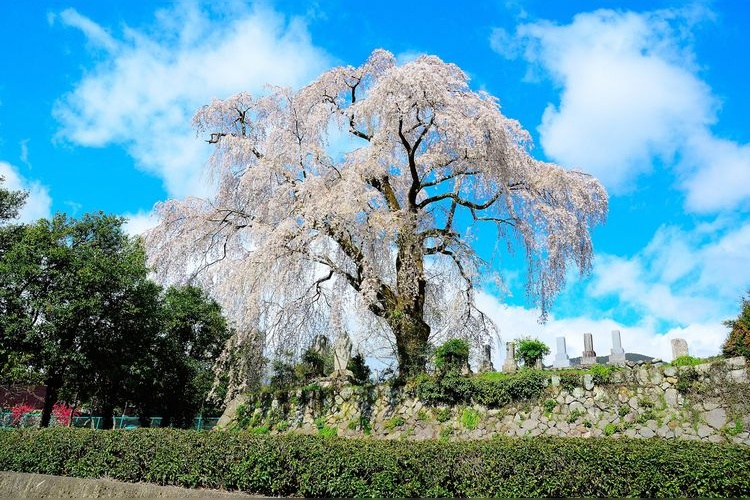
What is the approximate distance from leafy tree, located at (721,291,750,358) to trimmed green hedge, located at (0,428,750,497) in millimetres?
3929

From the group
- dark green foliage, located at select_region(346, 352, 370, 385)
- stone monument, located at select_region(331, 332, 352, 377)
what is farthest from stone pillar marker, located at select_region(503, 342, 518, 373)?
stone monument, located at select_region(331, 332, 352, 377)

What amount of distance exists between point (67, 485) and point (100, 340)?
36.6 ft

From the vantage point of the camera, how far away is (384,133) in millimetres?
12047

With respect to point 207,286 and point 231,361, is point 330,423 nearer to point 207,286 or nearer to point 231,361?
point 231,361

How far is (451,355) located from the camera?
1201cm

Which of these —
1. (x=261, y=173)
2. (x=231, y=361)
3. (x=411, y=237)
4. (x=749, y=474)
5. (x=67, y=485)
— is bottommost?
(x=67, y=485)

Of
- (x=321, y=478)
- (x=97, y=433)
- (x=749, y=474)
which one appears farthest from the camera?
(x=97, y=433)

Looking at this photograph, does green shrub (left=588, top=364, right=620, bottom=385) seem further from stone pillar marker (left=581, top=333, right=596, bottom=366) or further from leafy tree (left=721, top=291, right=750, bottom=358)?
stone pillar marker (left=581, top=333, right=596, bottom=366)

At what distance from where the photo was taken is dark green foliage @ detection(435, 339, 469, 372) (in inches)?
472

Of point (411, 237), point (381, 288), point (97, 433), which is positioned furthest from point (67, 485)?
point (411, 237)

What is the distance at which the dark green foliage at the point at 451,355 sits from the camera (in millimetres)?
11984

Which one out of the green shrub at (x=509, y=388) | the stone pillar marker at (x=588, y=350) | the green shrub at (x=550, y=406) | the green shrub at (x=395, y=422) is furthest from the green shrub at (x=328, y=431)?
the stone pillar marker at (x=588, y=350)

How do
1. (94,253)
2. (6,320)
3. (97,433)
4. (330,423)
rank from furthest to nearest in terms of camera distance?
(94,253)
(6,320)
(330,423)
(97,433)

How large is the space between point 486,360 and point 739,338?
5402mm
